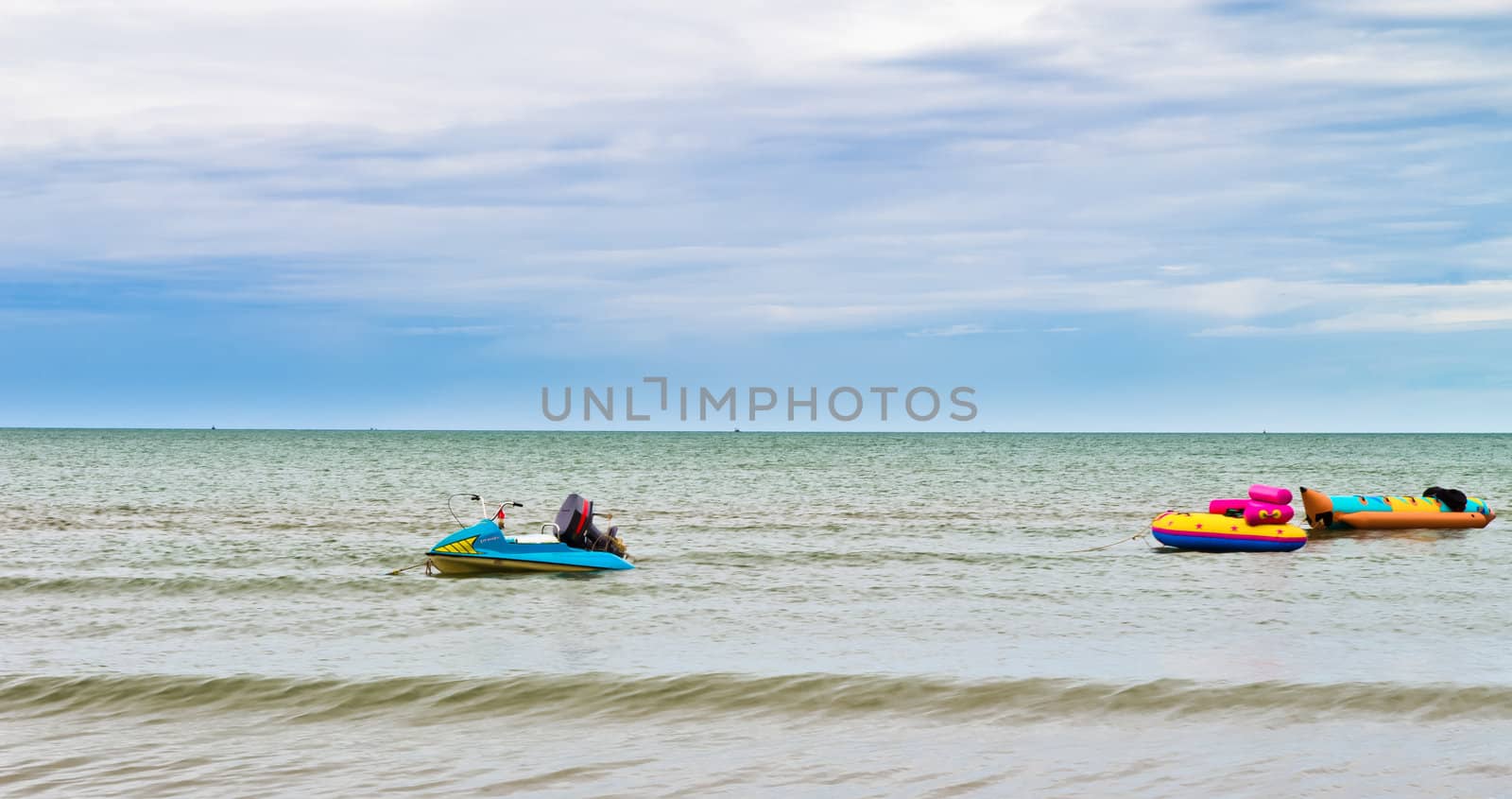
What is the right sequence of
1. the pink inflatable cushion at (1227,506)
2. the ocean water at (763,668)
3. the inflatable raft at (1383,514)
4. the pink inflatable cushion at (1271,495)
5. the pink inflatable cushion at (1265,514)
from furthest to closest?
the inflatable raft at (1383,514), the pink inflatable cushion at (1227,506), the pink inflatable cushion at (1271,495), the pink inflatable cushion at (1265,514), the ocean water at (763,668)

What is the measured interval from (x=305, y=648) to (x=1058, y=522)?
2591cm

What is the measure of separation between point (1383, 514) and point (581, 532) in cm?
2307

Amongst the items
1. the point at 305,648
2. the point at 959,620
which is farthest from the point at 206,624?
the point at 959,620

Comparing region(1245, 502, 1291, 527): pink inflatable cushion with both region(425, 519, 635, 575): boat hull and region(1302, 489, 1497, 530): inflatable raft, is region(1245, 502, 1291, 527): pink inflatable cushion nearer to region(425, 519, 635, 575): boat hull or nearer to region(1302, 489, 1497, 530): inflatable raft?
region(1302, 489, 1497, 530): inflatable raft

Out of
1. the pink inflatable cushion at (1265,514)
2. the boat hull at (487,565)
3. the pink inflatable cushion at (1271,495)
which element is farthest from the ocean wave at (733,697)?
the pink inflatable cushion at (1271,495)

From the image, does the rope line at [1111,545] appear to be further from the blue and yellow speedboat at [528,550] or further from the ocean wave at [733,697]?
the ocean wave at [733,697]

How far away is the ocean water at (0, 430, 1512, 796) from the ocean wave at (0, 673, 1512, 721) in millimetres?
50

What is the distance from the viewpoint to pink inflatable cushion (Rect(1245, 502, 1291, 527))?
29.8 meters

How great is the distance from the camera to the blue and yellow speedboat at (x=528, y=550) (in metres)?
24.2

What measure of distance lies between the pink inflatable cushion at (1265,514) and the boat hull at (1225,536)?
0.61 feet

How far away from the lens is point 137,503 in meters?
43.3

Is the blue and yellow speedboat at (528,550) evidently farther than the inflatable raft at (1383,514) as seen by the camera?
No

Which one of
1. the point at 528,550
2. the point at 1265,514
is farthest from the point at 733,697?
the point at 1265,514

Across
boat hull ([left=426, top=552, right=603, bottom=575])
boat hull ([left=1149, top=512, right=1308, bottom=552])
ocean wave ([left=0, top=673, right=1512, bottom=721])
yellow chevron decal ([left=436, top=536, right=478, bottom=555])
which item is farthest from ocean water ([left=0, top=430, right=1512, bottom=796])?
yellow chevron decal ([left=436, top=536, right=478, bottom=555])
